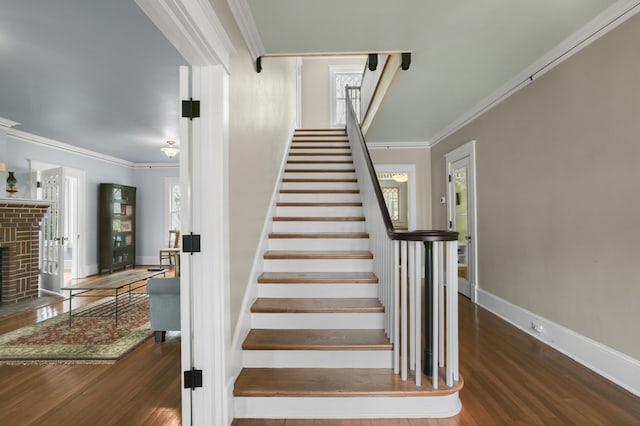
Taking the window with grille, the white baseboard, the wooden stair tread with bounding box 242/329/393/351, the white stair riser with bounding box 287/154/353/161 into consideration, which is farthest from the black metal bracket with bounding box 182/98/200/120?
the window with grille

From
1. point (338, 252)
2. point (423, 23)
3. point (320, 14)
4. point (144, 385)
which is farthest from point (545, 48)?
point (144, 385)

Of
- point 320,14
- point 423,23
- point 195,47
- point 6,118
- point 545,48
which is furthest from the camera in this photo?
point 6,118

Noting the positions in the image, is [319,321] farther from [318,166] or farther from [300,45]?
[318,166]

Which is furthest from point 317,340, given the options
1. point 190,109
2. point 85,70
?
point 85,70

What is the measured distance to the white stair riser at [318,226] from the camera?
345 cm

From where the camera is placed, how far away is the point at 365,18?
2080mm

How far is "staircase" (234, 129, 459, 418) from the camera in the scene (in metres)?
1.85

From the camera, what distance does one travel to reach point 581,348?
7.90 ft

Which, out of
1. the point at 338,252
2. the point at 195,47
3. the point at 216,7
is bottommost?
the point at 338,252

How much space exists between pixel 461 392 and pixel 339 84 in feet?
22.8

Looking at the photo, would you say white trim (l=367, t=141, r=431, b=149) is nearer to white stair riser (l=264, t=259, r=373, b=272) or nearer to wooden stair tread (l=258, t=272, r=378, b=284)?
white stair riser (l=264, t=259, r=373, b=272)

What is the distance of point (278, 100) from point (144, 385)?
3.34 metres

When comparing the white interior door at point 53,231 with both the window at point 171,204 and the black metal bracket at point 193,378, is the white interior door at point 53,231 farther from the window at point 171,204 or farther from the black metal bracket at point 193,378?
the black metal bracket at point 193,378

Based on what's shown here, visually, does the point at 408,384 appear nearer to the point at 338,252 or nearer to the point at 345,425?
the point at 345,425
